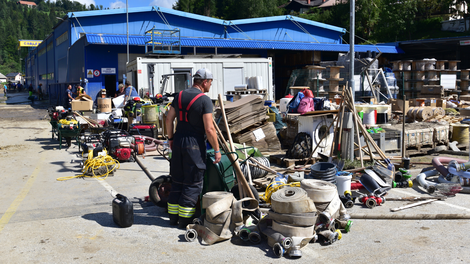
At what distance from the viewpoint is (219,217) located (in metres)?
5.01

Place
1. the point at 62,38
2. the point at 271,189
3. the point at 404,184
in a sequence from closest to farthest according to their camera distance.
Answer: the point at 271,189
the point at 404,184
the point at 62,38

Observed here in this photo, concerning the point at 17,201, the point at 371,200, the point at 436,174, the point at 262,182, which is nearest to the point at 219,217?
the point at 262,182

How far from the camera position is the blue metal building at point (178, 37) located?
26562 mm

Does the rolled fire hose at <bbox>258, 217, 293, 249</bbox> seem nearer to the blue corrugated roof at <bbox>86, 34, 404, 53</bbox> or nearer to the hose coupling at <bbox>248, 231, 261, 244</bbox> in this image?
the hose coupling at <bbox>248, 231, 261, 244</bbox>

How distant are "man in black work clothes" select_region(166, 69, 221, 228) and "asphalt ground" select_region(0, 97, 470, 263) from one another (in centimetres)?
35

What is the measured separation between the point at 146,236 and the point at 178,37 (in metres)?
24.9

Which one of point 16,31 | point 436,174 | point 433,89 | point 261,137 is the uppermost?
point 16,31

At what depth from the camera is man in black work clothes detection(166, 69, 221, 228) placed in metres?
5.39

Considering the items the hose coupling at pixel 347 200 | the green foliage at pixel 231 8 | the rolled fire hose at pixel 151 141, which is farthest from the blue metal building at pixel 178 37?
the green foliage at pixel 231 8

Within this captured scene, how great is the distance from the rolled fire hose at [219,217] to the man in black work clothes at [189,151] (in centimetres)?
28

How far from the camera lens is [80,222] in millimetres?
5727

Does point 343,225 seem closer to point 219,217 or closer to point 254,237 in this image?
point 254,237

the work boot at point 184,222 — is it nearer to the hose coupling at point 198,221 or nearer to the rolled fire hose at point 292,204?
the hose coupling at point 198,221

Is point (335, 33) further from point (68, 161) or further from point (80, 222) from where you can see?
point (80, 222)
